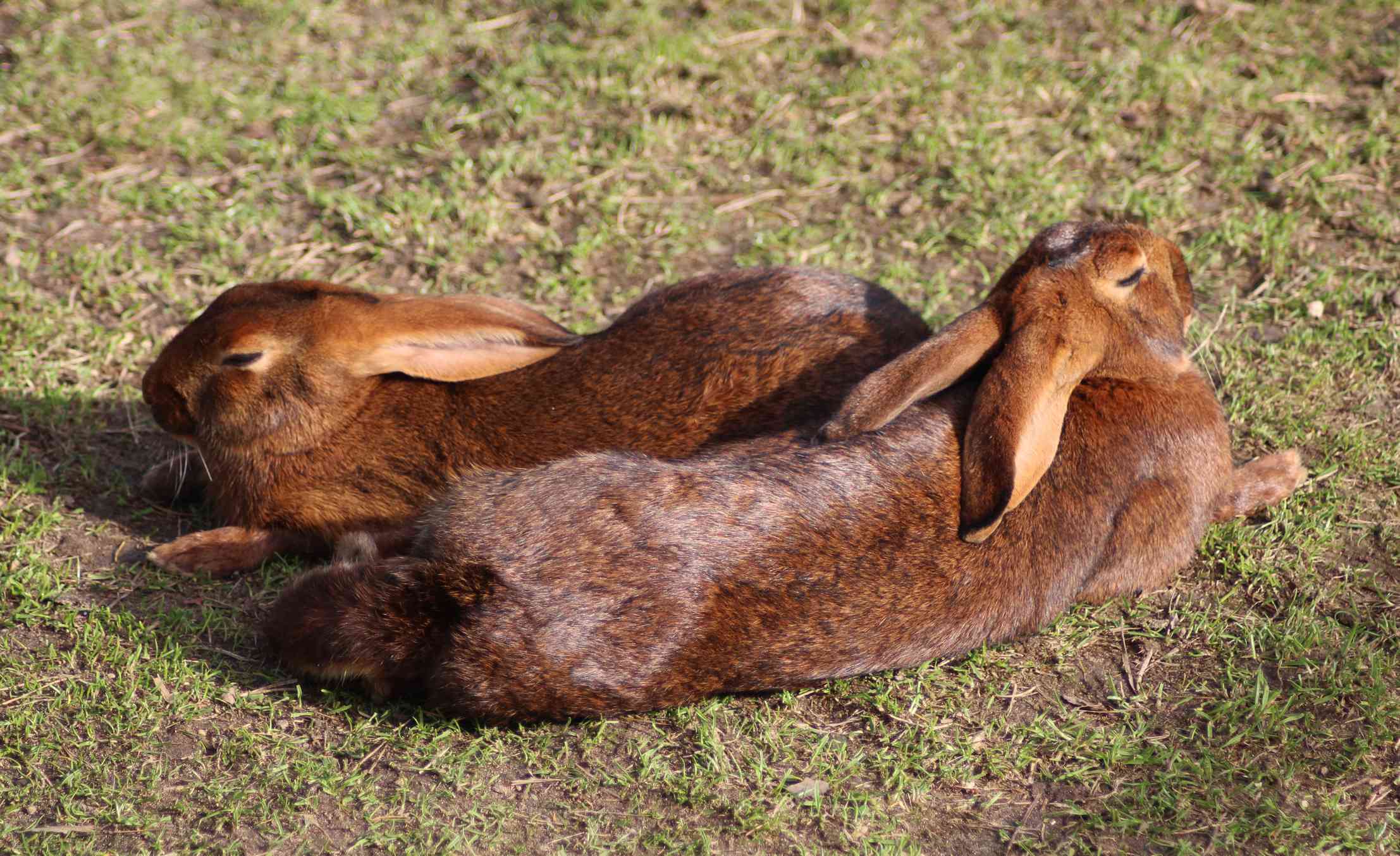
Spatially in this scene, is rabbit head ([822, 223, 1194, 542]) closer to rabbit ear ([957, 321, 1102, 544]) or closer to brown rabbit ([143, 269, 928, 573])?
rabbit ear ([957, 321, 1102, 544])

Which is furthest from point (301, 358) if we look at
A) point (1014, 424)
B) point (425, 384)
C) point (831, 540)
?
point (1014, 424)

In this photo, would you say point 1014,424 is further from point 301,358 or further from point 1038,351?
point 301,358

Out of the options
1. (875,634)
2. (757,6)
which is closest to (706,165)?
(757,6)

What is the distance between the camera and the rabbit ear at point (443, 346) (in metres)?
4.49

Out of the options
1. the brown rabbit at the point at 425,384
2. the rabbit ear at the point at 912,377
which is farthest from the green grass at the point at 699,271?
the rabbit ear at the point at 912,377

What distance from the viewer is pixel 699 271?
18.6 ft

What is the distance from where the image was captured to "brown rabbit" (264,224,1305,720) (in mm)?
3496

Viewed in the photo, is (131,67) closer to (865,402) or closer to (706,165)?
(706,165)

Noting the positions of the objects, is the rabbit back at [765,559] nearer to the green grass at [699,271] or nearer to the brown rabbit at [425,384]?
the green grass at [699,271]

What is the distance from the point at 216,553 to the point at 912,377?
2323mm

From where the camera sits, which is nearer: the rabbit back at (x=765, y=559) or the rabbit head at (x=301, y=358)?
the rabbit back at (x=765, y=559)

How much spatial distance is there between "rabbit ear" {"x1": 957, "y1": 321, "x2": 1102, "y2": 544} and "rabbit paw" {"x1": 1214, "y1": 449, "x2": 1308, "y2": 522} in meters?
0.89

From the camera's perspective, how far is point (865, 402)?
12.5 feet

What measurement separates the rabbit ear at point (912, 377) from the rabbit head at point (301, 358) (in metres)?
1.21
